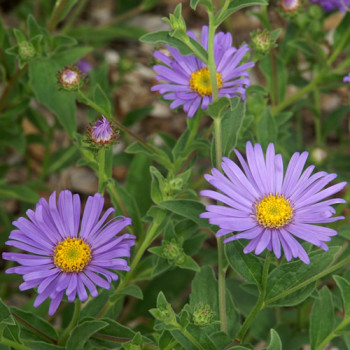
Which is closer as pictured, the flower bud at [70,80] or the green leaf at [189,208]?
the green leaf at [189,208]

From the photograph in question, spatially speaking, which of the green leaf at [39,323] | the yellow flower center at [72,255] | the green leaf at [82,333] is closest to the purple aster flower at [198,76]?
the yellow flower center at [72,255]

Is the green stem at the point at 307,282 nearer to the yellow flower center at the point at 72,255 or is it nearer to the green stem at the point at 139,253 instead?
the green stem at the point at 139,253

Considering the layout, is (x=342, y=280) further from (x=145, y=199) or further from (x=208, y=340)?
(x=145, y=199)

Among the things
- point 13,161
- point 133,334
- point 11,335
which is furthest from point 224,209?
point 13,161

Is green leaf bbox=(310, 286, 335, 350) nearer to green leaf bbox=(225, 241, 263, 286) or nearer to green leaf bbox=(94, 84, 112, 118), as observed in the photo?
green leaf bbox=(225, 241, 263, 286)

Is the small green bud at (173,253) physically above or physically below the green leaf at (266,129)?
below

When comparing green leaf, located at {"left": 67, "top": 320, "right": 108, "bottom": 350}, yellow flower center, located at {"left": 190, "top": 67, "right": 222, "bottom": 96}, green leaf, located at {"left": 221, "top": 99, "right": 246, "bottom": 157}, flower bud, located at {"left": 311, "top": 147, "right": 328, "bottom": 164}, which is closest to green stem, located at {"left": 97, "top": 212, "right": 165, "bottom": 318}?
green leaf, located at {"left": 67, "top": 320, "right": 108, "bottom": 350}

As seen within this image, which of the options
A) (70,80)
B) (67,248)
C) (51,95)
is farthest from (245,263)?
(51,95)
